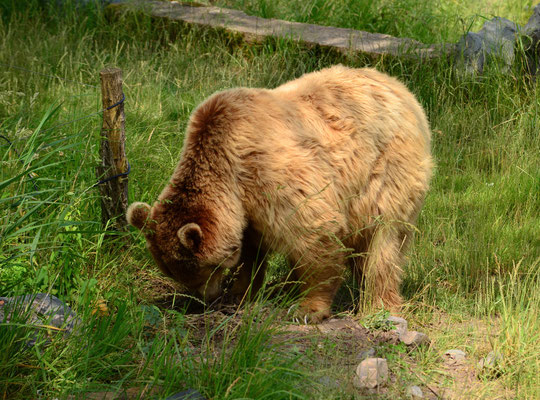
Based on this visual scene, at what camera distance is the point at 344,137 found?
4.93 m

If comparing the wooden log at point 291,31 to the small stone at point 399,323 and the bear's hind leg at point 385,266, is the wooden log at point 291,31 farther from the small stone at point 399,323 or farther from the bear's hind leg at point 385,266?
the small stone at point 399,323

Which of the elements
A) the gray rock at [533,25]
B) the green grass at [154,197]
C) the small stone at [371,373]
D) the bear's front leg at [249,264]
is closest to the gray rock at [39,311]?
the green grass at [154,197]

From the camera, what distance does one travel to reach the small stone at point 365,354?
4.32 meters

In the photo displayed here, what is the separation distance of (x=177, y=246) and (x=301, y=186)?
0.90 metres

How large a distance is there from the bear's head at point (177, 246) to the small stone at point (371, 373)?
3.69 ft

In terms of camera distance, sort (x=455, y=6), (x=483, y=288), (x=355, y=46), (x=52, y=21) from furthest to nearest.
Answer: (x=455, y=6)
(x=52, y=21)
(x=355, y=46)
(x=483, y=288)

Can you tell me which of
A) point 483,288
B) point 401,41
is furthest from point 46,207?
point 401,41

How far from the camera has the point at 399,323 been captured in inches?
190

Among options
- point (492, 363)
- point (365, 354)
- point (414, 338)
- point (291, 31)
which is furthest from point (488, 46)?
point (365, 354)

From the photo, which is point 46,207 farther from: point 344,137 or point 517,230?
point 517,230

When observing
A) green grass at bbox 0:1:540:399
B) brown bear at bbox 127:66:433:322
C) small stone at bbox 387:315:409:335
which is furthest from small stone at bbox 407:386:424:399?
brown bear at bbox 127:66:433:322

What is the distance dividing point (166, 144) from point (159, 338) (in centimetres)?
300

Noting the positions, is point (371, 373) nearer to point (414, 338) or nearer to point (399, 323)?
point (414, 338)

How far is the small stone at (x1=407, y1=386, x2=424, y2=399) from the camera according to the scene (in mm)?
3903
